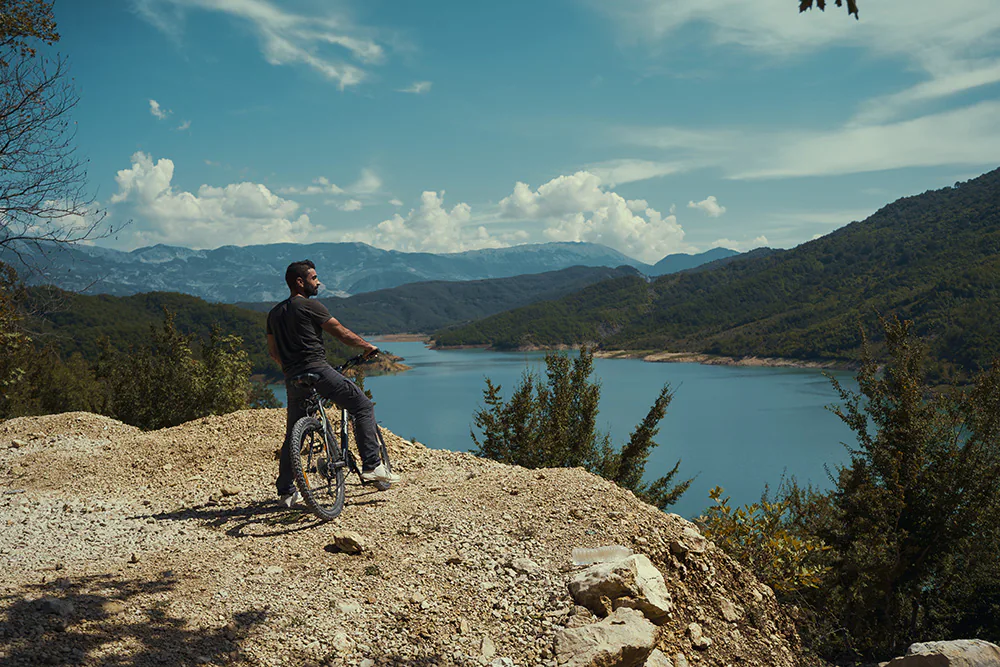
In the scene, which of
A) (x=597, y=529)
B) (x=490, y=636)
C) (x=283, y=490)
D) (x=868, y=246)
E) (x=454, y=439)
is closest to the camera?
(x=490, y=636)

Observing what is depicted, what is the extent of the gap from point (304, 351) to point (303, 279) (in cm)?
62

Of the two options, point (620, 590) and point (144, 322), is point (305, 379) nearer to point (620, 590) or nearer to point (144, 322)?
point (620, 590)

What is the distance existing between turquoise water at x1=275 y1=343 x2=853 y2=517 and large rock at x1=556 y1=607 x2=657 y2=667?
1827 centimetres

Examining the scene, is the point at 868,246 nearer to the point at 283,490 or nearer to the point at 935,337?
the point at 935,337

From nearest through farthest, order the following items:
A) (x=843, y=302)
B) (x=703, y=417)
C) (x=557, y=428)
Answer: (x=557, y=428)
(x=703, y=417)
(x=843, y=302)

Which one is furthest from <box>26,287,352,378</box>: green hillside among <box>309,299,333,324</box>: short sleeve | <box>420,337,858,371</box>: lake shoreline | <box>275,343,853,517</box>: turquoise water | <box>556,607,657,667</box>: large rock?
<box>556,607,657,667</box>: large rock

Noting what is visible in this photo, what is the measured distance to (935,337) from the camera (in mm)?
88125

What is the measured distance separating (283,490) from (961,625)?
10.6m

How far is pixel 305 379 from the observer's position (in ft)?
17.6

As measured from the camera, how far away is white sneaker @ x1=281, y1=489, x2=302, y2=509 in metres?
5.49

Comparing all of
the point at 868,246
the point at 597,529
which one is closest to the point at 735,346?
the point at 868,246

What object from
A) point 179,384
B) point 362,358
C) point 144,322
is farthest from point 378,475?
point 144,322

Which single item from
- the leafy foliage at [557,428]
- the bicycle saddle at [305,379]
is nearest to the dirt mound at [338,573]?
the bicycle saddle at [305,379]

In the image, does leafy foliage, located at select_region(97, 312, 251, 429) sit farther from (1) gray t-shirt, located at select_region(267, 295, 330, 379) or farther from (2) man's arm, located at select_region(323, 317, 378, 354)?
(2) man's arm, located at select_region(323, 317, 378, 354)
